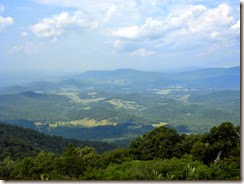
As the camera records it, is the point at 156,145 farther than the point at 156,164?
Yes

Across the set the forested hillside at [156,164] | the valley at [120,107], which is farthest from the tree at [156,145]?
the valley at [120,107]

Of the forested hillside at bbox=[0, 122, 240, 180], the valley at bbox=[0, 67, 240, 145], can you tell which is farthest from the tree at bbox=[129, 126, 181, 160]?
the valley at bbox=[0, 67, 240, 145]

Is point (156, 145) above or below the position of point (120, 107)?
above

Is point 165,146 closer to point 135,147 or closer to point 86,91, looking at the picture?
point 135,147

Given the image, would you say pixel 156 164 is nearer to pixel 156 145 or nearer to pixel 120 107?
pixel 156 145

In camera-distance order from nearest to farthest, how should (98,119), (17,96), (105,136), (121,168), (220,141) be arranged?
1. (121,168)
2. (220,141)
3. (105,136)
4. (98,119)
5. (17,96)

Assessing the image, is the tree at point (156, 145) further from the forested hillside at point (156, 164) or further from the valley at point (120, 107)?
the valley at point (120, 107)

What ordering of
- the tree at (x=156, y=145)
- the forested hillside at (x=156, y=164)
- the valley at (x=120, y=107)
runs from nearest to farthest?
1. the forested hillside at (x=156, y=164)
2. the tree at (x=156, y=145)
3. the valley at (x=120, y=107)

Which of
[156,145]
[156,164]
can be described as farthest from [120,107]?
[156,164]

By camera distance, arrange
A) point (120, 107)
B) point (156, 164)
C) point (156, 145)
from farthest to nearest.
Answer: point (120, 107) → point (156, 145) → point (156, 164)

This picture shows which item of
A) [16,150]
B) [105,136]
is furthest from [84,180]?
[105,136]

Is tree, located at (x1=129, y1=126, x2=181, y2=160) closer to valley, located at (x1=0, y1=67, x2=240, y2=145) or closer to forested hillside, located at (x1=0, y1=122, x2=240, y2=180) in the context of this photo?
forested hillside, located at (x1=0, y1=122, x2=240, y2=180)
